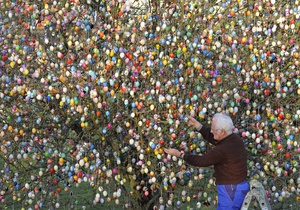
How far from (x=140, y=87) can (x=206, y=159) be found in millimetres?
1138

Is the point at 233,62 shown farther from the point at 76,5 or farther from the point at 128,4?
→ the point at 76,5

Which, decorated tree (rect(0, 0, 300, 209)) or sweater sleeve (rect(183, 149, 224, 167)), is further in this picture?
decorated tree (rect(0, 0, 300, 209))

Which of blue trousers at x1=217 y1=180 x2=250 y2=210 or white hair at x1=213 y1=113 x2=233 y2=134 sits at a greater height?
white hair at x1=213 y1=113 x2=233 y2=134

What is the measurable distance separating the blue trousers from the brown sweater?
0.05 m

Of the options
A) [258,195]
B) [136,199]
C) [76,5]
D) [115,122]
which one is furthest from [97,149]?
[258,195]

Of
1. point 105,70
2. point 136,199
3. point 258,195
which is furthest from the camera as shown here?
point 136,199

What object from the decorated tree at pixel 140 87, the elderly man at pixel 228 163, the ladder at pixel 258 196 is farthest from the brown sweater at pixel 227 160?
the decorated tree at pixel 140 87

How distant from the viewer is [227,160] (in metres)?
5.62

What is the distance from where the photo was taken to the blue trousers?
5.60 meters

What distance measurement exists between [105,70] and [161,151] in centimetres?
98

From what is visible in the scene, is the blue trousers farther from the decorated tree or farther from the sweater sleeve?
the decorated tree

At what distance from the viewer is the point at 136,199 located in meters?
7.07

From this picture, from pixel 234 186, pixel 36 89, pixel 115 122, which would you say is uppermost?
pixel 36 89

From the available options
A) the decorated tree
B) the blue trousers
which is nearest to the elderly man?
the blue trousers
